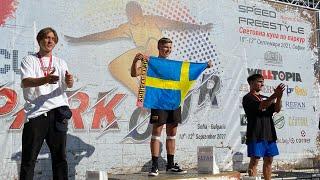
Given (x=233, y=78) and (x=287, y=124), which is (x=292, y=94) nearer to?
(x=287, y=124)

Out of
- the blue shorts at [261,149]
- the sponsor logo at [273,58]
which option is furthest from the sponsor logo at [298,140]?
the blue shorts at [261,149]

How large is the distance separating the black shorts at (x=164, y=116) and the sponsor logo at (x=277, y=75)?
2.66 meters

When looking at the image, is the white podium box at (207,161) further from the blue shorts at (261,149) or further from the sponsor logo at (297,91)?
the sponsor logo at (297,91)

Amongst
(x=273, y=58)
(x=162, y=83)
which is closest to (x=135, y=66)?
(x=162, y=83)

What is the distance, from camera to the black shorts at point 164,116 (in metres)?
5.15

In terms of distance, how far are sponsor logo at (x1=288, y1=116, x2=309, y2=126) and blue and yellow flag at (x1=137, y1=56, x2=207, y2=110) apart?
3086 millimetres

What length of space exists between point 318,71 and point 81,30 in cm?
463

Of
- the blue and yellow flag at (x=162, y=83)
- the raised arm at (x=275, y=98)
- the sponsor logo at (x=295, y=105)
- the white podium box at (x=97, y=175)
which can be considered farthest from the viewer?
the sponsor logo at (x=295, y=105)

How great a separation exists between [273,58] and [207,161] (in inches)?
135

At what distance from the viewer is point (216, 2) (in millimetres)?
7328

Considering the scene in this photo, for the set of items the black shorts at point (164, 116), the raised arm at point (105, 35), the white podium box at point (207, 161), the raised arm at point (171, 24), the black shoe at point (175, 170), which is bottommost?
the black shoe at point (175, 170)

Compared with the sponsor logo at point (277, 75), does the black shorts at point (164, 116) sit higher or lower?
lower

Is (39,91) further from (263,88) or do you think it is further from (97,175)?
(263,88)

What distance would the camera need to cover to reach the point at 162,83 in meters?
5.45
